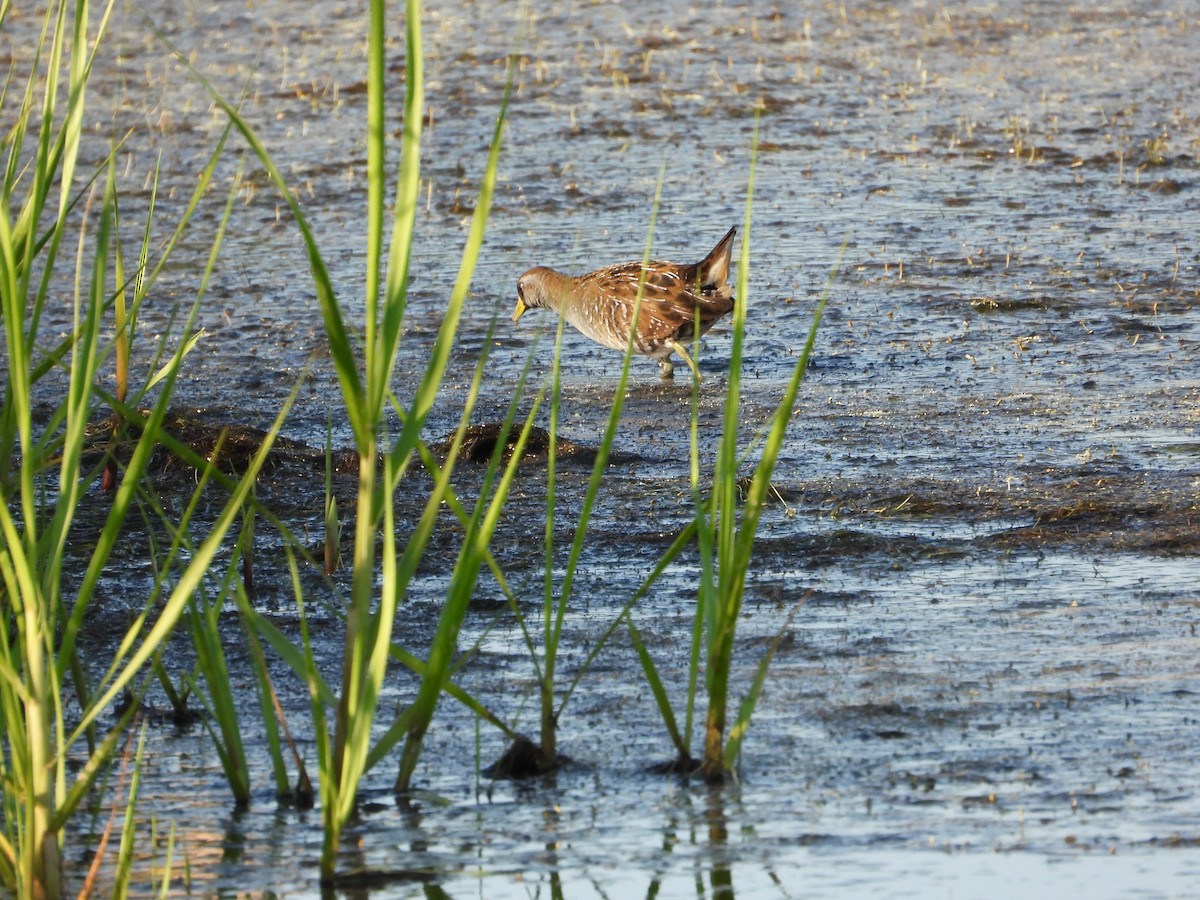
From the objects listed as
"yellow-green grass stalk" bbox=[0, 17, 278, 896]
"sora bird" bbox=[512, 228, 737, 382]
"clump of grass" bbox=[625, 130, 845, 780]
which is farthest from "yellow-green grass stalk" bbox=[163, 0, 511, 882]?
"sora bird" bbox=[512, 228, 737, 382]

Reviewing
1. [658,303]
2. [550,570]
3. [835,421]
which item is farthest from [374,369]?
[658,303]

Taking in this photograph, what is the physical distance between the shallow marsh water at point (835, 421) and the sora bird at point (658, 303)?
0.20m

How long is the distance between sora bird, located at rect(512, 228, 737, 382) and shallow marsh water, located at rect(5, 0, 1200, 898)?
0.20 metres

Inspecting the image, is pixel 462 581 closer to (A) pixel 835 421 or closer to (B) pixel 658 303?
(A) pixel 835 421

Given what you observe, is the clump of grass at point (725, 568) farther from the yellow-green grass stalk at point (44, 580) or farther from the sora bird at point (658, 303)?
the sora bird at point (658, 303)

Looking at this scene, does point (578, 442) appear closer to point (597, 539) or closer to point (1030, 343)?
point (597, 539)

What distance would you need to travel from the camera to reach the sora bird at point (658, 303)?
26.8ft

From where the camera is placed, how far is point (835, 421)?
278 inches

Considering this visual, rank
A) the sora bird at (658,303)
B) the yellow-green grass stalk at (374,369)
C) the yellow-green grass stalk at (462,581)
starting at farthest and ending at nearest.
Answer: the sora bird at (658,303)
the yellow-green grass stalk at (462,581)
the yellow-green grass stalk at (374,369)

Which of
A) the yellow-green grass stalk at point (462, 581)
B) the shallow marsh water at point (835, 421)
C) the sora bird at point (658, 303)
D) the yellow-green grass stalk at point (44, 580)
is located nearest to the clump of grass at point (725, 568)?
the shallow marsh water at point (835, 421)

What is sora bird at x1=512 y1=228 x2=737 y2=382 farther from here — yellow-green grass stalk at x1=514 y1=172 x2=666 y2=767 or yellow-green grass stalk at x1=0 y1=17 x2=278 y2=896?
yellow-green grass stalk at x1=0 y1=17 x2=278 y2=896

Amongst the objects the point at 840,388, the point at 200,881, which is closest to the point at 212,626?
the point at 200,881

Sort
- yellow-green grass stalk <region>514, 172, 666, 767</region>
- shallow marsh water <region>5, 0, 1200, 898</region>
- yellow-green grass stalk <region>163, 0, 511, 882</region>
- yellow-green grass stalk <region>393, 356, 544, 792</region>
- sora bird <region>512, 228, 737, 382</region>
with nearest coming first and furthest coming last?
yellow-green grass stalk <region>163, 0, 511, 882</region>
yellow-green grass stalk <region>393, 356, 544, 792</region>
yellow-green grass stalk <region>514, 172, 666, 767</region>
shallow marsh water <region>5, 0, 1200, 898</region>
sora bird <region>512, 228, 737, 382</region>

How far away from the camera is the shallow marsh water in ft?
11.8
